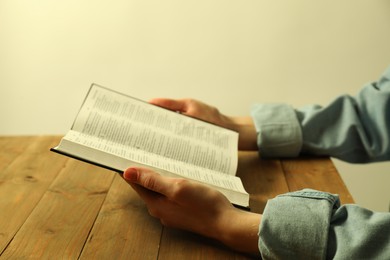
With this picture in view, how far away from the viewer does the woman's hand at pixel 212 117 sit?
0.96m

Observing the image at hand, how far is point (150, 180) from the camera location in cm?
70

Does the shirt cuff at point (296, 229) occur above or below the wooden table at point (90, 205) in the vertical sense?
above

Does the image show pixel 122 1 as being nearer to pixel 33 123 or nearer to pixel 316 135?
pixel 33 123

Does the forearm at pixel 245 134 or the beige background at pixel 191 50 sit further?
the beige background at pixel 191 50

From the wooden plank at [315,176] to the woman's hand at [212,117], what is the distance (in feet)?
0.25

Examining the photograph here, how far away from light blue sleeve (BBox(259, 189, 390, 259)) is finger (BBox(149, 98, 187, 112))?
356mm

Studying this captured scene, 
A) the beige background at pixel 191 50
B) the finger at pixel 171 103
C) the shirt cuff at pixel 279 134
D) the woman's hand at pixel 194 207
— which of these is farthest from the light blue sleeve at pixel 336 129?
the beige background at pixel 191 50

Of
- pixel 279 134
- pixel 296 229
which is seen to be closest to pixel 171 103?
pixel 279 134

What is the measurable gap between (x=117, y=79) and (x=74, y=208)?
0.62 m

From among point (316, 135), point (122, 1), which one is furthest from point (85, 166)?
point (122, 1)

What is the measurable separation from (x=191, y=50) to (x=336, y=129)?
492 mm

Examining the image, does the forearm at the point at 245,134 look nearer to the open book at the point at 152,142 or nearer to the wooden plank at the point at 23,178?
the open book at the point at 152,142

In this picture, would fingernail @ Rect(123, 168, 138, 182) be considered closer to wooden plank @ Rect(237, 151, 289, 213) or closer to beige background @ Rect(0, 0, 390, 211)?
wooden plank @ Rect(237, 151, 289, 213)

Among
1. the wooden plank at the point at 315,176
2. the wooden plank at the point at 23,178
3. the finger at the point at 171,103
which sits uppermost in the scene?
the finger at the point at 171,103
